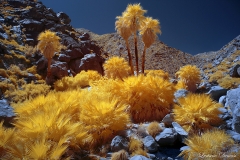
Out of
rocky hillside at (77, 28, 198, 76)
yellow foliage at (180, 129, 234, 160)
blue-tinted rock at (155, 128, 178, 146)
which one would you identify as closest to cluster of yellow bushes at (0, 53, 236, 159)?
blue-tinted rock at (155, 128, 178, 146)

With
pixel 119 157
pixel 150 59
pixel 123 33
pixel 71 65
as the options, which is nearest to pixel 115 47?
pixel 150 59

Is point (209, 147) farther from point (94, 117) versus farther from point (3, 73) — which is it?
point (3, 73)

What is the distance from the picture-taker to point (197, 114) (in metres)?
7.49

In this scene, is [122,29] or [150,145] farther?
[122,29]

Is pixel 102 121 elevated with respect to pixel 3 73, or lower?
lower

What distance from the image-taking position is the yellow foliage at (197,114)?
7340 mm

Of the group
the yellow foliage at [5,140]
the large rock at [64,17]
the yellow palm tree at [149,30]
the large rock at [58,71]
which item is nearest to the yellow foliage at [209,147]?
the yellow foliage at [5,140]

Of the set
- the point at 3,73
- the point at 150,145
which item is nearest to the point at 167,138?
the point at 150,145

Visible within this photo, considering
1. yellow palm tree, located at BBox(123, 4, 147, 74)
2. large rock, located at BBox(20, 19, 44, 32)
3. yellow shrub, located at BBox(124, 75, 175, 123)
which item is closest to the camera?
yellow shrub, located at BBox(124, 75, 175, 123)

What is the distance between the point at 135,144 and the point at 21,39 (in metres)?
28.5

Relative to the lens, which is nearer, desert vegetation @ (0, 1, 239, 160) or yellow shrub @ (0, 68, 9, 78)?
desert vegetation @ (0, 1, 239, 160)

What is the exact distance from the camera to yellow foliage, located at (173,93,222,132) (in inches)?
289

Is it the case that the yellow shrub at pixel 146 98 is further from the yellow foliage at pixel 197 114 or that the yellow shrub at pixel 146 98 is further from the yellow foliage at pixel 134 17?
the yellow foliage at pixel 134 17

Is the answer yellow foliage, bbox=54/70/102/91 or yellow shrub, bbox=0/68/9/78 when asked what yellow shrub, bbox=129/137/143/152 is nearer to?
yellow foliage, bbox=54/70/102/91
